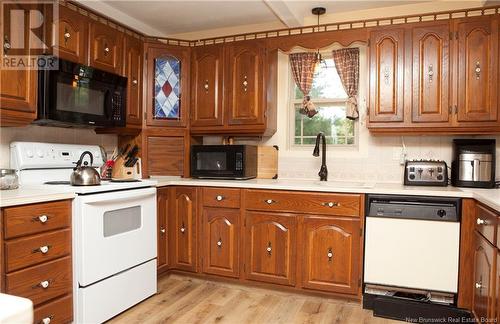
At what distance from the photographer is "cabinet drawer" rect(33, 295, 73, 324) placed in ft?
6.27

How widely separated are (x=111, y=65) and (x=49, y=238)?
150 centimetres

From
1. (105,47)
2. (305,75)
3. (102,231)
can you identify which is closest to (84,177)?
(102,231)

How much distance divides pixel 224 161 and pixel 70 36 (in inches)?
58.4

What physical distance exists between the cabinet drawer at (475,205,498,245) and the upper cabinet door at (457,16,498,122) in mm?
776

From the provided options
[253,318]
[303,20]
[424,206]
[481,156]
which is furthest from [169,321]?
[303,20]

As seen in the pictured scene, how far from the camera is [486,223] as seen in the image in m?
2.00

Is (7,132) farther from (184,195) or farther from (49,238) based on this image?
(184,195)

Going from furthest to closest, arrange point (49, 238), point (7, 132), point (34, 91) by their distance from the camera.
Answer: point (7, 132), point (34, 91), point (49, 238)

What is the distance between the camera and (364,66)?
3158mm

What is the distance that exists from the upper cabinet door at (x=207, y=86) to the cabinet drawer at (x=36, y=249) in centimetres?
163

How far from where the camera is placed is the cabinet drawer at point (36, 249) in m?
1.78

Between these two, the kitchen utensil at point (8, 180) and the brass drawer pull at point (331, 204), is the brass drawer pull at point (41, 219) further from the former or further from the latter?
the brass drawer pull at point (331, 204)

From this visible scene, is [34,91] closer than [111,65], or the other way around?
[34,91]

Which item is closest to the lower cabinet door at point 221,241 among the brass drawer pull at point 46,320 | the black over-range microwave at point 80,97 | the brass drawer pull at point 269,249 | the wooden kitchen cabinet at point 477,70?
the brass drawer pull at point 269,249
